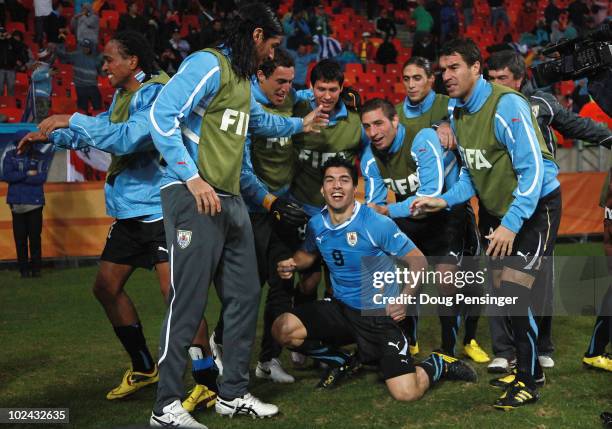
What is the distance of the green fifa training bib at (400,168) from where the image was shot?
6.26 meters

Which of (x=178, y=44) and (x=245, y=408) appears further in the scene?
(x=178, y=44)

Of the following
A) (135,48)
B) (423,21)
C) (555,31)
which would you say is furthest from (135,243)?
(555,31)

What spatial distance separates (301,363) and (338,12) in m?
17.3

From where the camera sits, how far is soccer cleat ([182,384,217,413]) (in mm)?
5109

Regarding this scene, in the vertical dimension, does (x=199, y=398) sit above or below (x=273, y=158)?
below

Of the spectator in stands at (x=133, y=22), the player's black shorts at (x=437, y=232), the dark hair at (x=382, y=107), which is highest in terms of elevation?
the spectator in stands at (x=133, y=22)

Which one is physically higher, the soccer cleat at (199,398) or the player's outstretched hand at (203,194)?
the player's outstretched hand at (203,194)

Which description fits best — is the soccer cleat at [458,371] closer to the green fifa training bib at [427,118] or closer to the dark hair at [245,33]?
the green fifa training bib at [427,118]

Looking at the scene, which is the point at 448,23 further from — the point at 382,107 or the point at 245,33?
the point at 245,33

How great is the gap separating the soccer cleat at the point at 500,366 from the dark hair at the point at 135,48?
314 cm

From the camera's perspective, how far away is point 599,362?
594cm

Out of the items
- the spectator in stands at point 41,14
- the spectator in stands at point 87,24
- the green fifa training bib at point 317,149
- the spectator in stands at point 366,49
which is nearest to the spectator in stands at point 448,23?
the spectator in stands at point 366,49

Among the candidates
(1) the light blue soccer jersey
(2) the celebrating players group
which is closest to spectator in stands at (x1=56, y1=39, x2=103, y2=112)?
(2) the celebrating players group

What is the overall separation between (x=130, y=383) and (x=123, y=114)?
69.0 inches
